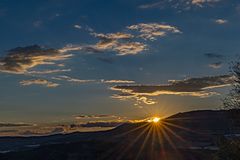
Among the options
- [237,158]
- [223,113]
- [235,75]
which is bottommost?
[237,158]

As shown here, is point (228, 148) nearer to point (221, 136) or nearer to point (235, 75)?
point (221, 136)

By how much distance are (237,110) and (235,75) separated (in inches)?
161

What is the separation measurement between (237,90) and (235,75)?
5.66ft

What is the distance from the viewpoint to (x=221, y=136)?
60344 millimetres

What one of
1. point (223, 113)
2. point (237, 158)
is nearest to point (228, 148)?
point (237, 158)

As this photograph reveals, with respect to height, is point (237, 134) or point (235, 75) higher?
point (235, 75)

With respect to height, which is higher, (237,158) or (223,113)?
(223,113)

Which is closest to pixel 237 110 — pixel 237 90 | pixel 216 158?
pixel 237 90

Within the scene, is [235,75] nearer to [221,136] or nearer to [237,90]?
[237,90]

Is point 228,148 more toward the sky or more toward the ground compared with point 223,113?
more toward the ground

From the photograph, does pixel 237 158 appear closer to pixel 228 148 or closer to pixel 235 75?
pixel 228 148

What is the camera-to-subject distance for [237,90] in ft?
191

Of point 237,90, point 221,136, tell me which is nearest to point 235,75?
point 237,90

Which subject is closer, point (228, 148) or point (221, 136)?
point (228, 148)
